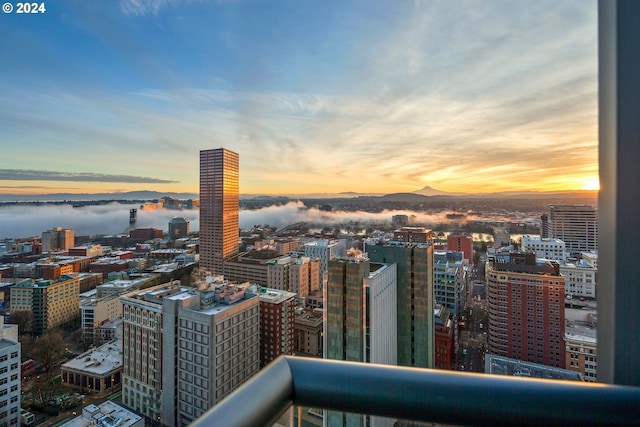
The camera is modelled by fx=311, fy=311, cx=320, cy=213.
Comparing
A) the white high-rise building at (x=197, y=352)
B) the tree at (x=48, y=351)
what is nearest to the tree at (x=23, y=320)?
the tree at (x=48, y=351)

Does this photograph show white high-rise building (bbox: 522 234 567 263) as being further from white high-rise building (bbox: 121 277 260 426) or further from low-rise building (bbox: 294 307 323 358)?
white high-rise building (bbox: 121 277 260 426)

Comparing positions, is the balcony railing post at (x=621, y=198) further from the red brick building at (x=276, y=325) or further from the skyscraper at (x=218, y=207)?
the skyscraper at (x=218, y=207)

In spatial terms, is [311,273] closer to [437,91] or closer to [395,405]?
[437,91]

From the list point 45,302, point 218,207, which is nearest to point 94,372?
point 45,302

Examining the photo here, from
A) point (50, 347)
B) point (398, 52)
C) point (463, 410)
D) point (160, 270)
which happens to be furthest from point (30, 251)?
point (463, 410)

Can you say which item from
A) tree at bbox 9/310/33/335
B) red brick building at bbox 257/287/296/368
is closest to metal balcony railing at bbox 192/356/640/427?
red brick building at bbox 257/287/296/368
